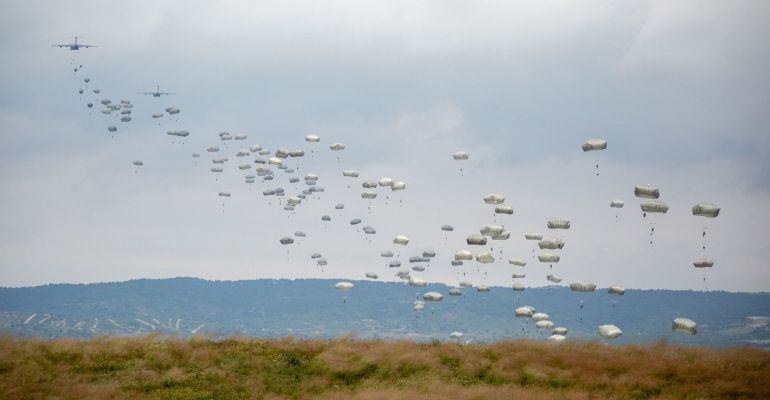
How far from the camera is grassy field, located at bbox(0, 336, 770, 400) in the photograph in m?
40.7

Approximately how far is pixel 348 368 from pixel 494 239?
186 ft

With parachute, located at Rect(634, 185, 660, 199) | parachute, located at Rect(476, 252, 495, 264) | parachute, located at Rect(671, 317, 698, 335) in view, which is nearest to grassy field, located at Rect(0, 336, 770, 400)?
parachute, located at Rect(671, 317, 698, 335)

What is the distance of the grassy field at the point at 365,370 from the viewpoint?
40.7m

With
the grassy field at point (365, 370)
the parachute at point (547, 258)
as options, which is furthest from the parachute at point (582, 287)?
the grassy field at point (365, 370)

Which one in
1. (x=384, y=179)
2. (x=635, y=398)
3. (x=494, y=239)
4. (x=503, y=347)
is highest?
(x=384, y=179)

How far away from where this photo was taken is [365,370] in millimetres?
46562

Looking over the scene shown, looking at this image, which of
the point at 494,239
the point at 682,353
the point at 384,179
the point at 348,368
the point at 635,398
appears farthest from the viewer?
the point at 384,179

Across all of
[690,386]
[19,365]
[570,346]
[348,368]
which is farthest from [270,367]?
[690,386]

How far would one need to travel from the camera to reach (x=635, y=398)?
41188 millimetres

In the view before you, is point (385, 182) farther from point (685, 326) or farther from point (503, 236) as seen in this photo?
point (685, 326)

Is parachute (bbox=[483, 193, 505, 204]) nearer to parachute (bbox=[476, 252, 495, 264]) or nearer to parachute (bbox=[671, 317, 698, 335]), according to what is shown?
parachute (bbox=[476, 252, 495, 264])

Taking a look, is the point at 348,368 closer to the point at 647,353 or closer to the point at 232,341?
the point at 232,341

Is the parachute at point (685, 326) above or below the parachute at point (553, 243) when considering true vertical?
below

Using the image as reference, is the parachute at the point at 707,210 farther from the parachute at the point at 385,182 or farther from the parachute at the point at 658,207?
the parachute at the point at 385,182
